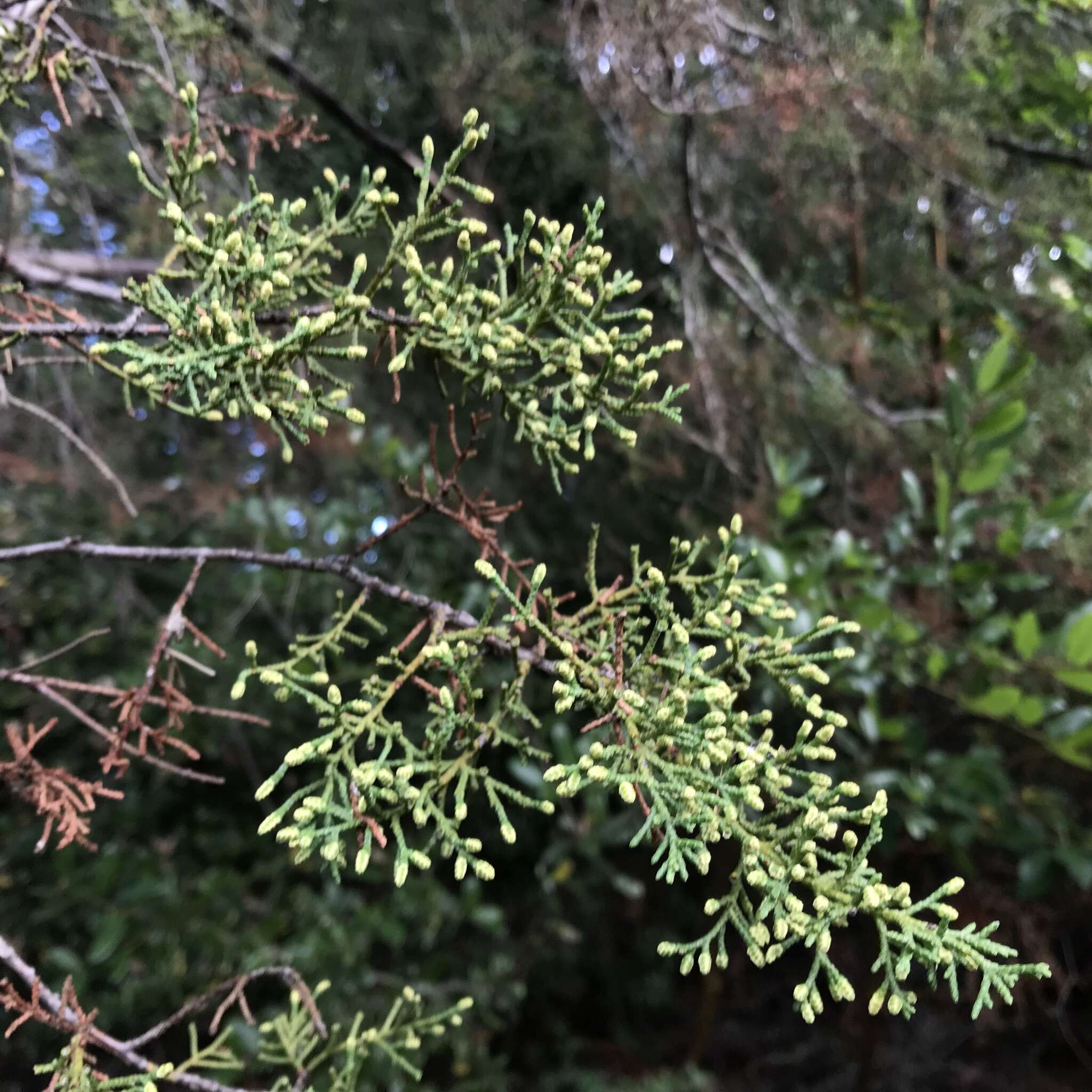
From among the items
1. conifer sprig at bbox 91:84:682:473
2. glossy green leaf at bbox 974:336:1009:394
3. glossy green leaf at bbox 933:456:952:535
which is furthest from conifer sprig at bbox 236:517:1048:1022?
glossy green leaf at bbox 974:336:1009:394

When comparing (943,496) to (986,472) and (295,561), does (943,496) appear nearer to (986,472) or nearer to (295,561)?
(986,472)

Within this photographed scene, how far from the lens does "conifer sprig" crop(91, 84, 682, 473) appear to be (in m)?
0.61

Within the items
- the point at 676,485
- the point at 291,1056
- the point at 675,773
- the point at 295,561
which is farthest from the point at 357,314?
the point at 676,485

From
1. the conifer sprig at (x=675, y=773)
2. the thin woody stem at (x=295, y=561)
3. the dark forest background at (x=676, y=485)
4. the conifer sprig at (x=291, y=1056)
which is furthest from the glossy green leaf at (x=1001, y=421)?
the conifer sprig at (x=291, y=1056)

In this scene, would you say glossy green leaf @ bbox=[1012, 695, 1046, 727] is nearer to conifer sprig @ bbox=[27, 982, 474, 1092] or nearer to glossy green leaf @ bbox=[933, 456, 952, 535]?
glossy green leaf @ bbox=[933, 456, 952, 535]

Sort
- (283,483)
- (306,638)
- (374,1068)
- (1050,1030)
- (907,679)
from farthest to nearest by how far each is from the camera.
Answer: (283,483)
(1050,1030)
(374,1068)
(907,679)
(306,638)

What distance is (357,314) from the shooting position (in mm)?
646

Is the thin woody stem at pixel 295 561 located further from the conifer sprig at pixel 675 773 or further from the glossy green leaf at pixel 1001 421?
the glossy green leaf at pixel 1001 421

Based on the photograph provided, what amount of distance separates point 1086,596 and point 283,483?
2360mm

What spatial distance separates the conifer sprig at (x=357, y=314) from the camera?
0.61m

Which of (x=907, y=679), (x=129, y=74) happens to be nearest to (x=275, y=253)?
(x=129, y=74)

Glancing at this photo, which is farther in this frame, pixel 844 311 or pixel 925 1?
pixel 844 311

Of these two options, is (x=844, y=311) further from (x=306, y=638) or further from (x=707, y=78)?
(x=306, y=638)

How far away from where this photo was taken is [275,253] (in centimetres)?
65
